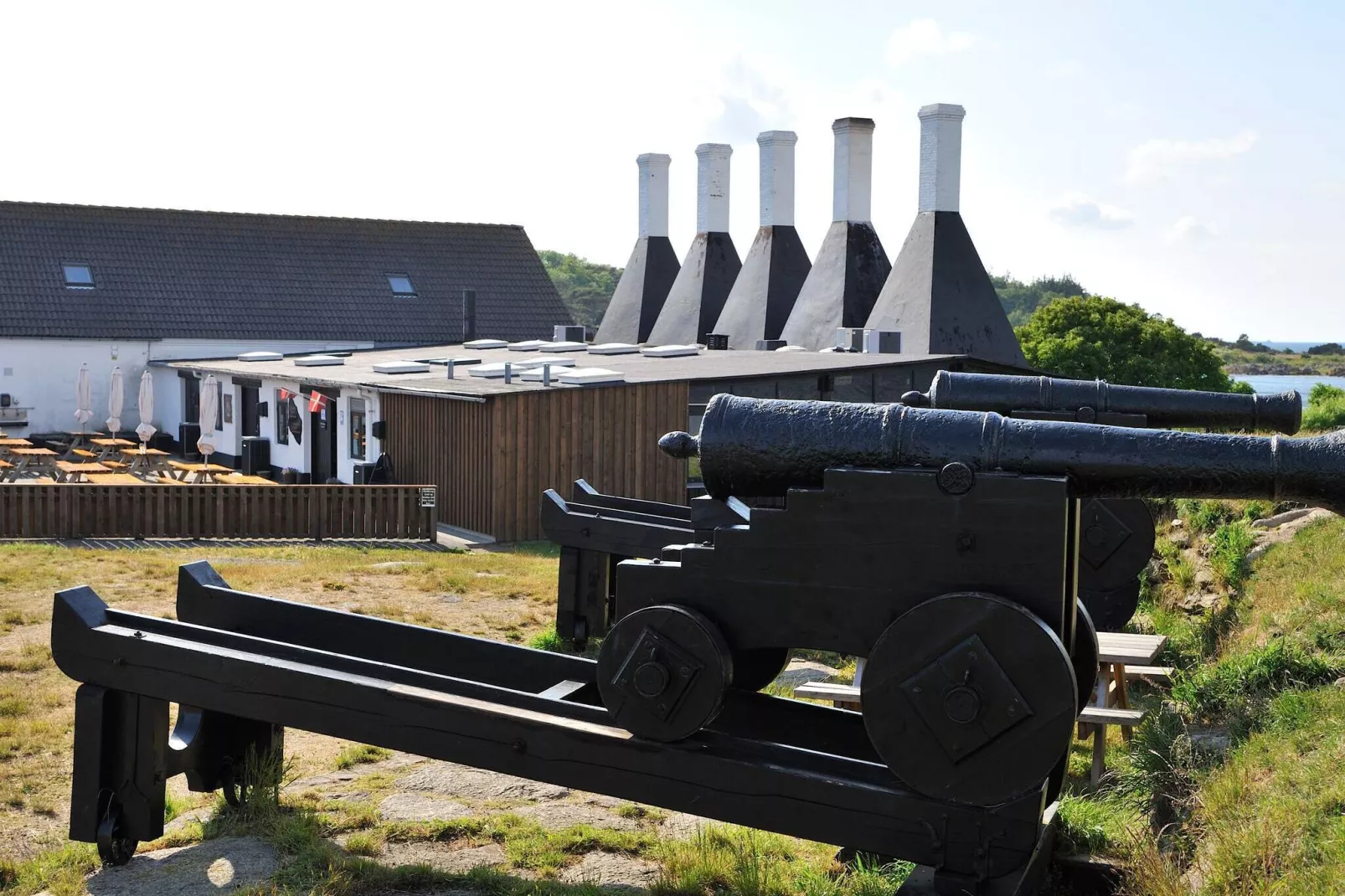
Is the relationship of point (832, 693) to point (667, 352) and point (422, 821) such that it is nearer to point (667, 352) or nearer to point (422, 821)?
point (422, 821)

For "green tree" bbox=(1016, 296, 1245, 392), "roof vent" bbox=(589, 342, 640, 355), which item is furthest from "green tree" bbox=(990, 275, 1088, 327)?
"roof vent" bbox=(589, 342, 640, 355)

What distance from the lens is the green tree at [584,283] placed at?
329 ft

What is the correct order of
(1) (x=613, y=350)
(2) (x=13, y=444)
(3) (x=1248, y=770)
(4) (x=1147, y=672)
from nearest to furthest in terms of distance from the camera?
1. (3) (x=1248, y=770)
2. (4) (x=1147, y=672)
3. (2) (x=13, y=444)
4. (1) (x=613, y=350)

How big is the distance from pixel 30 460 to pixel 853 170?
20908mm

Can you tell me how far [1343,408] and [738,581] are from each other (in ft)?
47.0

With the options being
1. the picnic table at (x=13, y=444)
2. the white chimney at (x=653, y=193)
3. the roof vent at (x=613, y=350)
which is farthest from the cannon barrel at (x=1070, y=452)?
the white chimney at (x=653, y=193)

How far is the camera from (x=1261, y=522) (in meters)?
9.44

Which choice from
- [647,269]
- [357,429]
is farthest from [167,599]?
[647,269]

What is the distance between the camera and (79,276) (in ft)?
111

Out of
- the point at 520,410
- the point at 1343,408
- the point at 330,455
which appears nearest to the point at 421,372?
the point at 330,455

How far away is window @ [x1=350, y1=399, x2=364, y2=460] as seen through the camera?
22.8m

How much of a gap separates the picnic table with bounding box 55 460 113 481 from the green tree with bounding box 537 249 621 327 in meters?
72.0

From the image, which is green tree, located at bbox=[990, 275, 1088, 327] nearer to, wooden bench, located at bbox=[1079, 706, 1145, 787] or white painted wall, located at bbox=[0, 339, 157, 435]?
white painted wall, located at bbox=[0, 339, 157, 435]

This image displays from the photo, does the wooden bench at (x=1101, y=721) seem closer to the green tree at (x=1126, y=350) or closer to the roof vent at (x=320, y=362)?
the roof vent at (x=320, y=362)
